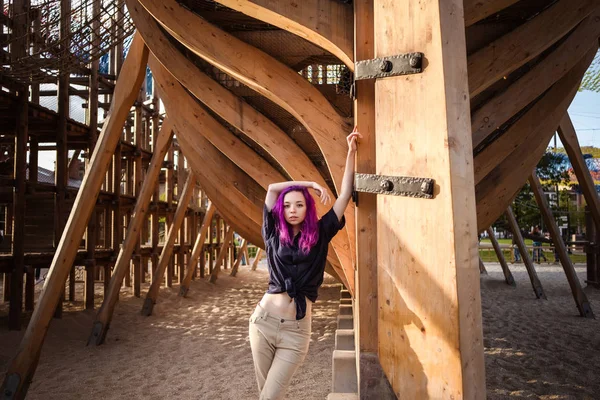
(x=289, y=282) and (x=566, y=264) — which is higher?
(x=289, y=282)

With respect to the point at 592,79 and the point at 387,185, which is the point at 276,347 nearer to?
the point at 387,185

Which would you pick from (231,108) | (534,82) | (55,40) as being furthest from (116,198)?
(534,82)

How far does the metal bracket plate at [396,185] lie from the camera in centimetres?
172

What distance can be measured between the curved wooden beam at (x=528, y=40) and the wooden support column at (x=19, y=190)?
558 centimetres

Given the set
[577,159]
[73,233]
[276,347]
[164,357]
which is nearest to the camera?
[276,347]

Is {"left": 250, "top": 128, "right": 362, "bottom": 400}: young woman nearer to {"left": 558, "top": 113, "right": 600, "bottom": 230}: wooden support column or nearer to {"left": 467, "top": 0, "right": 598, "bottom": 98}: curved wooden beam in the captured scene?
{"left": 467, "top": 0, "right": 598, "bottom": 98}: curved wooden beam

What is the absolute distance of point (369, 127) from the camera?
2.29 meters

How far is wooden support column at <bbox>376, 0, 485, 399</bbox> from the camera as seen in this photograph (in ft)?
5.39

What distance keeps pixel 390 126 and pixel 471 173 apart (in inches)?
14.4

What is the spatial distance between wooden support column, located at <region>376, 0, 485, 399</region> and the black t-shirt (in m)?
0.27

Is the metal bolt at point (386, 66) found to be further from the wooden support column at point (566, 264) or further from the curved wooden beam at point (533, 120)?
the wooden support column at point (566, 264)

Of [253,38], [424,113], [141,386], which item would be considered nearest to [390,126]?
[424,113]

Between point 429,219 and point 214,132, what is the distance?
343 cm

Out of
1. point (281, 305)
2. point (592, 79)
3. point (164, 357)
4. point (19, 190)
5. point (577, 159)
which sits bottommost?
point (164, 357)
